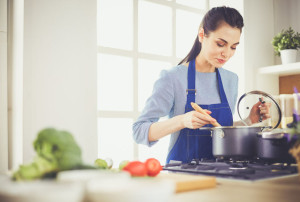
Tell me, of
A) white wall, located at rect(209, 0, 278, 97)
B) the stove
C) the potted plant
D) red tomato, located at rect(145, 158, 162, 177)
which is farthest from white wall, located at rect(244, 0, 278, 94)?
red tomato, located at rect(145, 158, 162, 177)

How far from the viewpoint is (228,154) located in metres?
1.53

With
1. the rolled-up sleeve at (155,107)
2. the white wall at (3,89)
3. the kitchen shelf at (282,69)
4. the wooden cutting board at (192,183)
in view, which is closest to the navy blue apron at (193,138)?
the rolled-up sleeve at (155,107)

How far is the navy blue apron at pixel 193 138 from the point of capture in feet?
6.53

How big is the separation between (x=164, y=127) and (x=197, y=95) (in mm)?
356

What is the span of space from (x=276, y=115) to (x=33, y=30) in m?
1.60

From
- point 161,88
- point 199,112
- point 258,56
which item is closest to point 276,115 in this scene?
point 199,112

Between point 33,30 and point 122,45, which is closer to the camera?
point 33,30

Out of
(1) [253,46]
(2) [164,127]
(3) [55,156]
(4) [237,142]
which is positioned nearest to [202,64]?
(2) [164,127]

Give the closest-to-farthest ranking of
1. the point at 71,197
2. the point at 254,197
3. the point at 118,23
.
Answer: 1. the point at 71,197
2. the point at 254,197
3. the point at 118,23

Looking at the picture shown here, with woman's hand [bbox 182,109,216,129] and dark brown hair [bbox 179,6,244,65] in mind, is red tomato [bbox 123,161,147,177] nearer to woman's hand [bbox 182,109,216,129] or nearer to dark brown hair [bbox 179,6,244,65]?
woman's hand [bbox 182,109,216,129]

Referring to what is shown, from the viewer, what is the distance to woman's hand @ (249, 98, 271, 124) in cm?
195


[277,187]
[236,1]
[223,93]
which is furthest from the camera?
[236,1]

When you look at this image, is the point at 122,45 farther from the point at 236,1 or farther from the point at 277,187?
the point at 277,187

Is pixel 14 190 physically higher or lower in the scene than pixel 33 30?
lower
